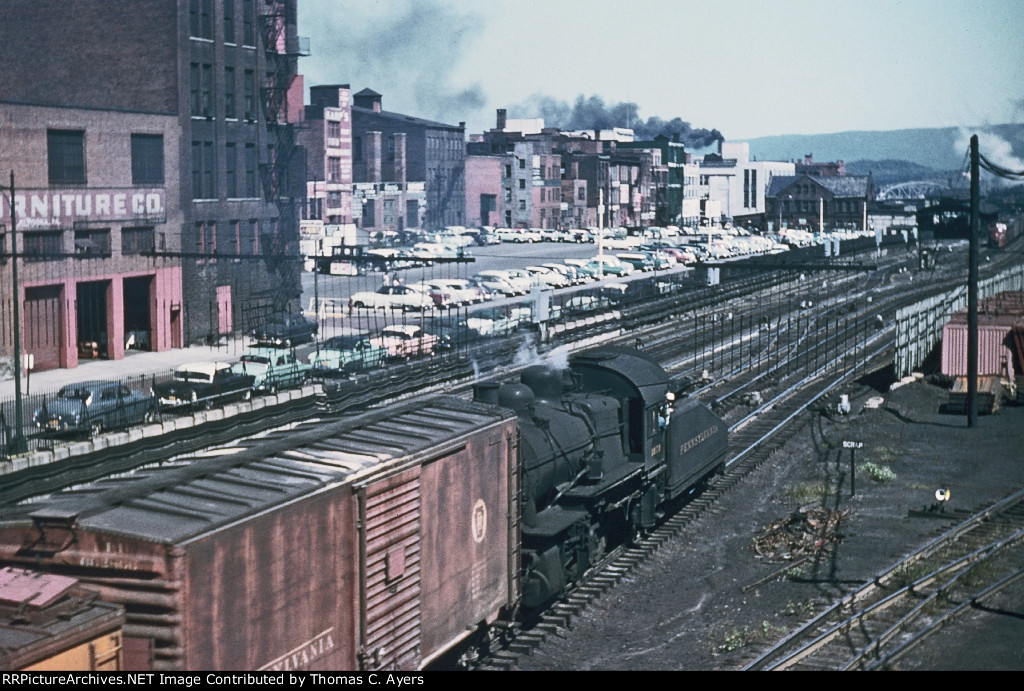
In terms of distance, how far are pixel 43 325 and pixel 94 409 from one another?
45.8ft

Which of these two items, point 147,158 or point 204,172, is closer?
point 147,158

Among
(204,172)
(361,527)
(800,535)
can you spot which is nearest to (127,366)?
(204,172)

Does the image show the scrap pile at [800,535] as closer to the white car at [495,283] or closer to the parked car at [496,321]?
the parked car at [496,321]

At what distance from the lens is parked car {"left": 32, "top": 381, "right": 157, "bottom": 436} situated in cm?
3469

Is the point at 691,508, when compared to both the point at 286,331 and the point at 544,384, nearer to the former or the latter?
the point at 544,384

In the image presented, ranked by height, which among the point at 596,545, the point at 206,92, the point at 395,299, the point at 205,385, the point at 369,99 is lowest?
the point at 596,545

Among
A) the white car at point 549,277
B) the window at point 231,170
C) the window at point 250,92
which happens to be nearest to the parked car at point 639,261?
the white car at point 549,277

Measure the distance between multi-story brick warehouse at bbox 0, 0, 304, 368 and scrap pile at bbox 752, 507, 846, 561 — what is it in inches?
1087

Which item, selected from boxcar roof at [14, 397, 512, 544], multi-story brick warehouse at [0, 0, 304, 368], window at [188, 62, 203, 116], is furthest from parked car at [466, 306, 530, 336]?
boxcar roof at [14, 397, 512, 544]

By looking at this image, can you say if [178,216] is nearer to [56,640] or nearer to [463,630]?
[463,630]

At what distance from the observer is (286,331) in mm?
55844

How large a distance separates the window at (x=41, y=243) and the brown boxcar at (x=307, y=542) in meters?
34.4

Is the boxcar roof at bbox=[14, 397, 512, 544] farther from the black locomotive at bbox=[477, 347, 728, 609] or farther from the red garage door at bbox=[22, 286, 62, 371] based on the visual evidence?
the red garage door at bbox=[22, 286, 62, 371]

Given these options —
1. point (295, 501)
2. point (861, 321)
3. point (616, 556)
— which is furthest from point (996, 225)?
Result: point (295, 501)
